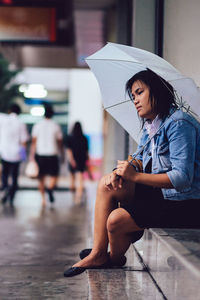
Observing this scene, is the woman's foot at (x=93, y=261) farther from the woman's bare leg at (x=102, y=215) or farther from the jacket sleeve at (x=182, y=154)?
the jacket sleeve at (x=182, y=154)

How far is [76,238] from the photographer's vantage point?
19.6 feet

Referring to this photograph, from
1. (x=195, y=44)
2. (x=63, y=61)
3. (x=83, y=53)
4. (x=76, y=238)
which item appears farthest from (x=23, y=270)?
(x=63, y=61)

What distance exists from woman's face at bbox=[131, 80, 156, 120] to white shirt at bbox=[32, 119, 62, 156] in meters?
6.47

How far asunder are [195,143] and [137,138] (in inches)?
36.1

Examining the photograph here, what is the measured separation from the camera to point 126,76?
369 cm

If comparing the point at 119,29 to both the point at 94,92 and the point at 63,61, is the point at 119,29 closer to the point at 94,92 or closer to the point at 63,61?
the point at 63,61

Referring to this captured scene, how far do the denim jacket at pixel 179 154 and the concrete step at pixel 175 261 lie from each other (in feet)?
0.84

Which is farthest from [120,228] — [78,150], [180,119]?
[78,150]

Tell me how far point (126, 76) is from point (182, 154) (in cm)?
97

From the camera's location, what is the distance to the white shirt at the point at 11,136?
9617mm

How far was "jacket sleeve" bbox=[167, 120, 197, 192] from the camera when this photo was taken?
2.90 metres

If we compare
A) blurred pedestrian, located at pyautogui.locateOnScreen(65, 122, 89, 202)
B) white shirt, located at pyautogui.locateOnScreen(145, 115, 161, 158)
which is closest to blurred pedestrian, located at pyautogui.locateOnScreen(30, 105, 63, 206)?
blurred pedestrian, located at pyautogui.locateOnScreen(65, 122, 89, 202)

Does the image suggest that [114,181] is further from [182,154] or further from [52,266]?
[52,266]

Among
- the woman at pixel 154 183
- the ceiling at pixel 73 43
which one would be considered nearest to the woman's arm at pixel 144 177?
the woman at pixel 154 183
